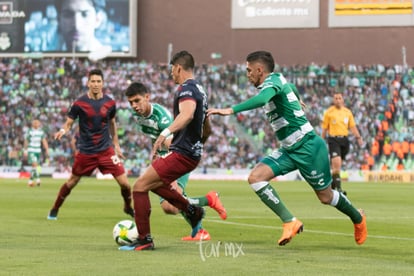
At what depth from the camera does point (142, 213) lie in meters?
11.5

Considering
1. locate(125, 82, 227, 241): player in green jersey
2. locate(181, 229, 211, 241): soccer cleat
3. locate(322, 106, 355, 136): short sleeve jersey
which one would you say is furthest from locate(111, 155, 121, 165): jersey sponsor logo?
locate(322, 106, 355, 136): short sleeve jersey

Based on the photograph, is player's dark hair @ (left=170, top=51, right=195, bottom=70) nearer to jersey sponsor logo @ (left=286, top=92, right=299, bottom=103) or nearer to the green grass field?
jersey sponsor logo @ (left=286, top=92, right=299, bottom=103)

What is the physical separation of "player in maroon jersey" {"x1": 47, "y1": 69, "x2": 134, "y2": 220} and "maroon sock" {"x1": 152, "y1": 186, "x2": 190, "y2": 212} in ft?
16.2

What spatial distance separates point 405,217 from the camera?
1812 centimetres

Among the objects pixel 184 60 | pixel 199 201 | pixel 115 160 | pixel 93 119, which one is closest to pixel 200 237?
pixel 199 201

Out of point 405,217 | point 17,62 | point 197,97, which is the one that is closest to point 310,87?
point 17,62

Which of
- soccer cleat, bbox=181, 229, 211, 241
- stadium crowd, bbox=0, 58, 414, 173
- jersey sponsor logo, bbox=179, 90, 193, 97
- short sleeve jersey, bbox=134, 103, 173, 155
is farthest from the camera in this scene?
stadium crowd, bbox=0, 58, 414, 173

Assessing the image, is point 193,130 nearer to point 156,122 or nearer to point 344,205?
point 344,205

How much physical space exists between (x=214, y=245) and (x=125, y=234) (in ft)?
3.63

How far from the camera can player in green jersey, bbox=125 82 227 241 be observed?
12758mm

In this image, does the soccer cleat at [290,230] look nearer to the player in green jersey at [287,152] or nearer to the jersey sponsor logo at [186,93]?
the player in green jersey at [287,152]

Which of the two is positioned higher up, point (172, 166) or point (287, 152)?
point (287, 152)

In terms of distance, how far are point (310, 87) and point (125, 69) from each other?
918 cm

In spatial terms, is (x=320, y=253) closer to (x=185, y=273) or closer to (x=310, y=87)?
(x=185, y=273)
